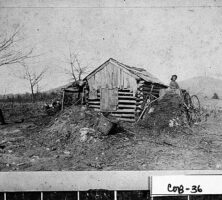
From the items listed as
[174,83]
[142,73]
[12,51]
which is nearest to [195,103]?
[174,83]

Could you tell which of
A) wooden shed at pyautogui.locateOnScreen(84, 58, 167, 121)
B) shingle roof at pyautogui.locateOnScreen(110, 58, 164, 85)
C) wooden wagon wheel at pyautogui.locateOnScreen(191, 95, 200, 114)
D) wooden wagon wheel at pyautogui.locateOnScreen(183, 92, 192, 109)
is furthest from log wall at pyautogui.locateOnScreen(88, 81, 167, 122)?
wooden wagon wheel at pyautogui.locateOnScreen(191, 95, 200, 114)

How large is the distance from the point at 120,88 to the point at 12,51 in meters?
1.87

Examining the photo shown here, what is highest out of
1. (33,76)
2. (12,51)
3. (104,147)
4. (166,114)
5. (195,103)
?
(12,51)

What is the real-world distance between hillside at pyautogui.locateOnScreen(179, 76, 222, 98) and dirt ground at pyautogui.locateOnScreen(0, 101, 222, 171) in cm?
43

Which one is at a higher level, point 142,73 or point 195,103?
point 142,73

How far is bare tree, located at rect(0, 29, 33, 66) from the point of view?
14.9 ft

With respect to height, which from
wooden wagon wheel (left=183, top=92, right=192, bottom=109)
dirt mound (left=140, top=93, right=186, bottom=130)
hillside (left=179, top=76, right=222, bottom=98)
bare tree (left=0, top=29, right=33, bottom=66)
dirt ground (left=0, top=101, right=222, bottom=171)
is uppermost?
bare tree (left=0, top=29, right=33, bottom=66)

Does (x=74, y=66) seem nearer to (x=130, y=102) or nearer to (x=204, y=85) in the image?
(x=130, y=102)

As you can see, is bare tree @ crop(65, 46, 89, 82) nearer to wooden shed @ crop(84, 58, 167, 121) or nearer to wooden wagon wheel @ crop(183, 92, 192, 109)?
wooden shed @ crop(84, 58, 167, 121)

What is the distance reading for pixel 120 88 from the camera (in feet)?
16.0

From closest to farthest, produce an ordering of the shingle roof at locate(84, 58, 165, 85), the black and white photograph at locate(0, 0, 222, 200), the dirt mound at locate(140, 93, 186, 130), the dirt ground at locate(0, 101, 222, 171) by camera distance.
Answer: the dirt ground at locate(0, 101, 222, 171)
the black and white photograph at locate(0, 0, 222, 200)
the shingle roof at locate(84, 58, 165, 85)
the dirt mound at locate(140, 93, 186, 130)

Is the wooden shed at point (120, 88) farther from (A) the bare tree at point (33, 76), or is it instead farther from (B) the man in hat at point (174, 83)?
(A) the bare tree at point (33, 76)

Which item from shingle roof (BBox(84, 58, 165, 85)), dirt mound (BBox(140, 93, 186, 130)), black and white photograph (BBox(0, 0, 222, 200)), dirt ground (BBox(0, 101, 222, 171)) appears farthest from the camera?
dirt mound (BBox(140, 93, 186, 130))

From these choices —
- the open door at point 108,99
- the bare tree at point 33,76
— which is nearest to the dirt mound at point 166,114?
the open door at point 108,99
